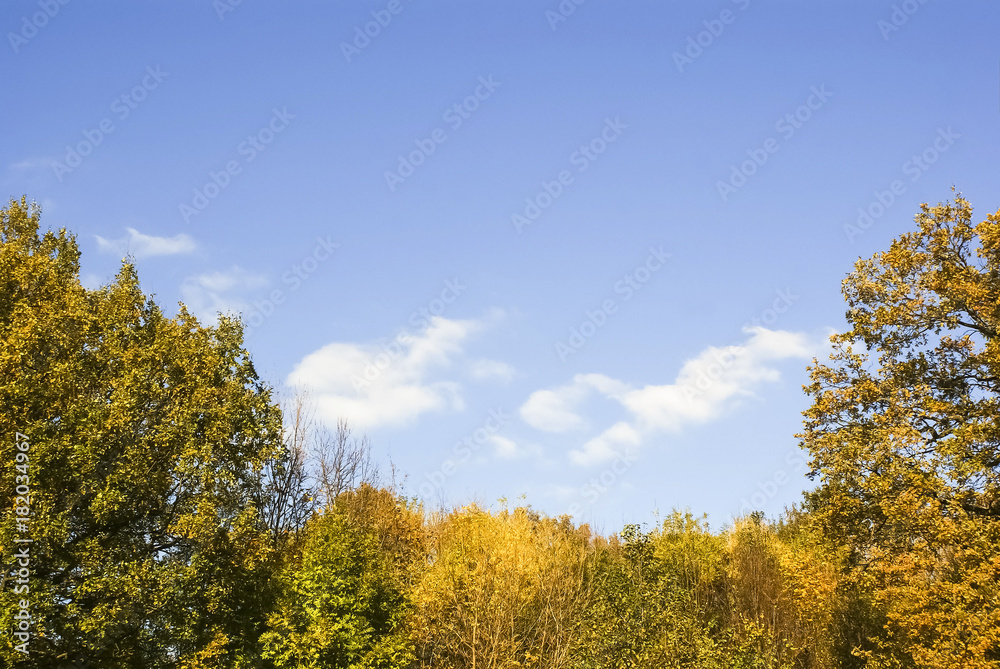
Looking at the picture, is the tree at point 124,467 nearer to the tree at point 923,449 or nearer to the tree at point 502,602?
the tree at point 502,602

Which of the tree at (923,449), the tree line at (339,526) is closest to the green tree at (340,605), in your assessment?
the tree line at (339,526)

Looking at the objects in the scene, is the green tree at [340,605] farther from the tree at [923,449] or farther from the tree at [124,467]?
the tree at [923,449]

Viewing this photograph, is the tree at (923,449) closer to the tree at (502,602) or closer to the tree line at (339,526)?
the tree line at (339,526)

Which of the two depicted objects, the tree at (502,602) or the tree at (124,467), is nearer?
the tree at (124,467)

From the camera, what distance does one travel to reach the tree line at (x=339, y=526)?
21.5m

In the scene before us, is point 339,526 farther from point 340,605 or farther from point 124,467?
point 124,467

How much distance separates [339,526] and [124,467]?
32.3 feet

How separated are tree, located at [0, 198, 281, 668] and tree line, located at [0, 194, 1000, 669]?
0.07m

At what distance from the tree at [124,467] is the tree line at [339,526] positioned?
72 millimetres

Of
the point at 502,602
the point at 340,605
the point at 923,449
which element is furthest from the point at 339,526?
the point at 923,449

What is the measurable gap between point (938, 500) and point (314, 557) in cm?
2084

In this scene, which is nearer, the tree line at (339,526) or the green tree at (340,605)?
the tree line at (339,526)

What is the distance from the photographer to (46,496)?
71.9 ft

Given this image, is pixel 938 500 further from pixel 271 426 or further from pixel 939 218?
pixel 271 426
